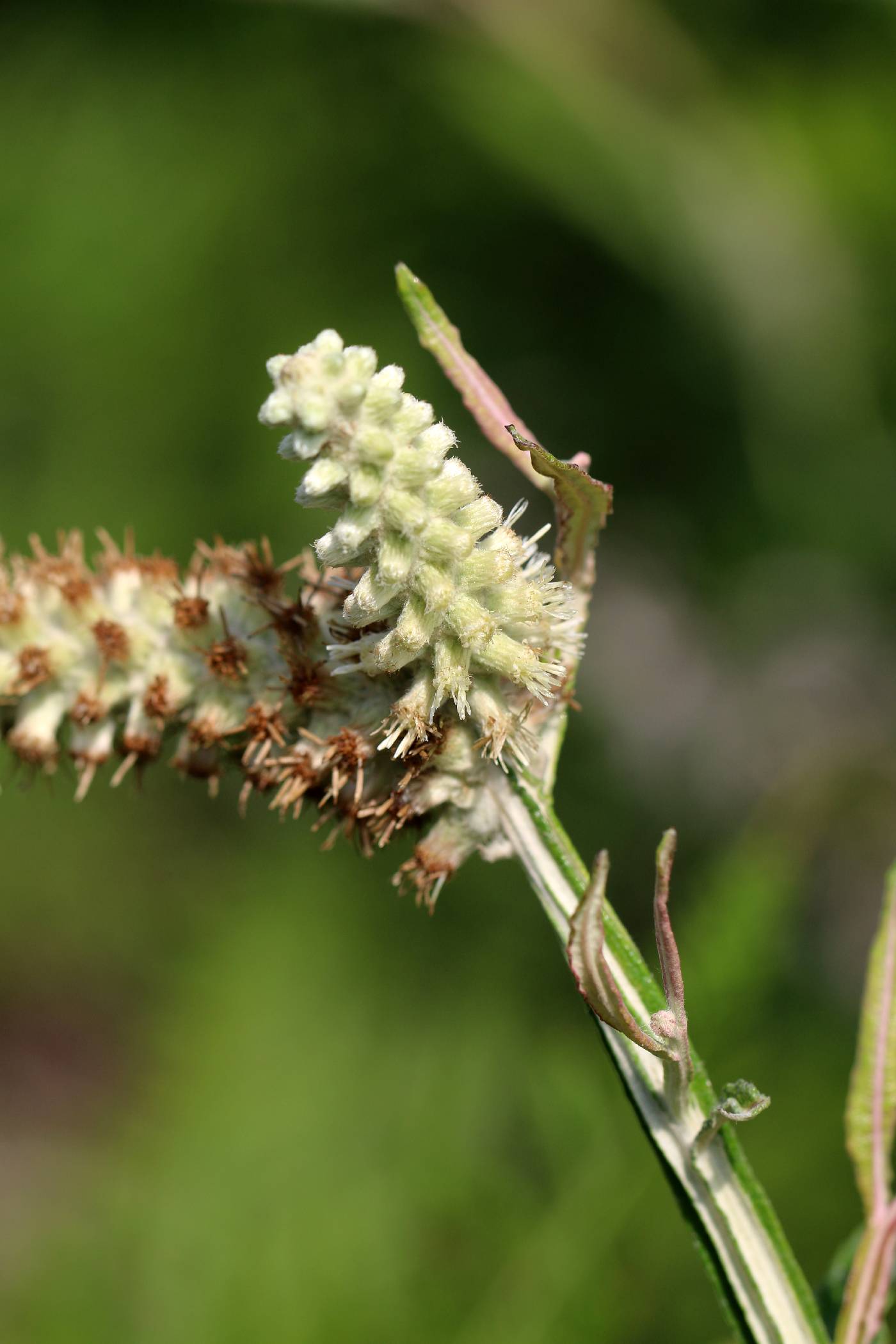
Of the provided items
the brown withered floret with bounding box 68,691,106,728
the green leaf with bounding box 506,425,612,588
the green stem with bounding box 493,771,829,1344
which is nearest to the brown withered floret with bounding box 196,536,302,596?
the brown withered floret with bounding box 68,691,106,728

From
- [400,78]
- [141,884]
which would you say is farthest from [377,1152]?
[400,78]

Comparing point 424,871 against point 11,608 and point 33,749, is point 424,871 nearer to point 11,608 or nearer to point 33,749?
point 33,749

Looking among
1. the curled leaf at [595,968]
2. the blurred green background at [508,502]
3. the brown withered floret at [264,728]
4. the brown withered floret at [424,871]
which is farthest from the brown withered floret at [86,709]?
the blurred green background at [508,502]

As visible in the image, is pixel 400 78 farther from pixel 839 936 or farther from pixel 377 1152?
pixel 377 1152

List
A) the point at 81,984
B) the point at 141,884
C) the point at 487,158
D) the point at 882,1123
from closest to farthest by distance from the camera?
the point at 882,1123 → the point at 487,158 → the point at 141,884 → the point at 81,984

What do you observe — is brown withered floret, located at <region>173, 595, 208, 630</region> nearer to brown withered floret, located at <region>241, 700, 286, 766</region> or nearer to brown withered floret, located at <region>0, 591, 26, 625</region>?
brown withered floret, located at <region>241, 700, 286, 766</region>

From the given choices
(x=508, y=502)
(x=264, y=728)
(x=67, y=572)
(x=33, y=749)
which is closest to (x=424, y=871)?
(x=264, y=728)
